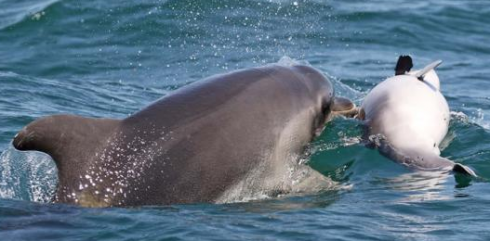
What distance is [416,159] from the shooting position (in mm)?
11461

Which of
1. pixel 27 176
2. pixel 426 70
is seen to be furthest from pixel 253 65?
pixel 27 176

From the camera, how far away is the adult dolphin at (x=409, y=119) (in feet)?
38.2

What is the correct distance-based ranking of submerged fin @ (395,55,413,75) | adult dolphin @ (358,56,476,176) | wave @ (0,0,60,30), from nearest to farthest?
1. adult dolphin @ (358,56,476,176)
2. submerged fin @ (395,55,413,75)
3. wave @ (0,0,60,30)

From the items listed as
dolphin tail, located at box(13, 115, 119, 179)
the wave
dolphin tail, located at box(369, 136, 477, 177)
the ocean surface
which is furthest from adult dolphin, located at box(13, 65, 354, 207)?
the wave

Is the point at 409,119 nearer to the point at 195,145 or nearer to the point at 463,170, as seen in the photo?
the point at 463,170

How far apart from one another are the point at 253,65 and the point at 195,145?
10.2 metres

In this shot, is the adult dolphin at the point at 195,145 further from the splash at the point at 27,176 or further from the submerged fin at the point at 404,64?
the submerged fin at the point at 404,64

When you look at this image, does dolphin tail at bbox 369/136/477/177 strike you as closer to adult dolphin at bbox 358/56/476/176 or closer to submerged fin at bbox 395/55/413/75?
adult dolphin at bbox 358/56/476/176

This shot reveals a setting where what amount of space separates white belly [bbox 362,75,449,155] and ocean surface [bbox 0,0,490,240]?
0.32m

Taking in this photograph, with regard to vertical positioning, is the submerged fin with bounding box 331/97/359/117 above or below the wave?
below

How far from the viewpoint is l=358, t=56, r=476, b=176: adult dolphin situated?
11647mm

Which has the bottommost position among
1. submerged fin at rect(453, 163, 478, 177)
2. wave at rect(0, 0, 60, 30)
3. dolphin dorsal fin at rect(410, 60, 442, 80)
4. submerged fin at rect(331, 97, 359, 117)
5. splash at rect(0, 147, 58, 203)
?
→ submerged fin at rect(453, 163, 478, 177)

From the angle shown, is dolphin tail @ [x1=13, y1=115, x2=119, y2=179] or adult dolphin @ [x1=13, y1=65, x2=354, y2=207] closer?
dolphin tail @ [x1=13, y1=115, x2=119, y2=179]

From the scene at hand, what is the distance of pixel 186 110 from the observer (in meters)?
9.38
